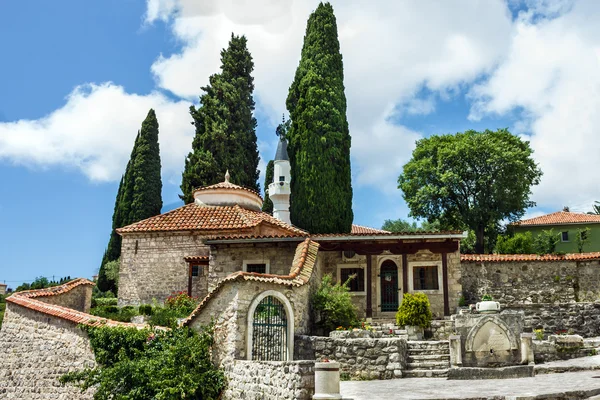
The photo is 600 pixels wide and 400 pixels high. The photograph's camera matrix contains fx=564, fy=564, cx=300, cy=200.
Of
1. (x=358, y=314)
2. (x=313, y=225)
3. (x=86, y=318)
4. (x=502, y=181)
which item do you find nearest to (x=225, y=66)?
(x=313, y=225)

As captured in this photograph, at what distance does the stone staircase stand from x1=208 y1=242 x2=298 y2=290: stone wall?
521 centimetres

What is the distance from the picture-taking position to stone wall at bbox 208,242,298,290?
18.0 metres

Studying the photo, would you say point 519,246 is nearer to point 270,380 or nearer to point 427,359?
point 427,359

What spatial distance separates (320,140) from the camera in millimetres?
27703

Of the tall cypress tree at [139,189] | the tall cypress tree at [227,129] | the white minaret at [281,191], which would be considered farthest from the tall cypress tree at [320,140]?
the tall cypress tree at [139,189]

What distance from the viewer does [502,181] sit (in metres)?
33.9

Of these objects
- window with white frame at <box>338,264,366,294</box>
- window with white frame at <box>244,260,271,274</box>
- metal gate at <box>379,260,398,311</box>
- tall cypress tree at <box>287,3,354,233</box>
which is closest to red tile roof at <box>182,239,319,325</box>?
window with white frame at <box>244,260,271,274</box>

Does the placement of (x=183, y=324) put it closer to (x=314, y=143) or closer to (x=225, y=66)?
(x=314, y=143)

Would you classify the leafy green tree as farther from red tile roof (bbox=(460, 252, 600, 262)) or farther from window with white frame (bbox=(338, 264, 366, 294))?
window with white frame (bbox=(338, 264, 366, 294))

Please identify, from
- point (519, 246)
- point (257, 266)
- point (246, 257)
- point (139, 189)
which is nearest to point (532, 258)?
point (519, 246)

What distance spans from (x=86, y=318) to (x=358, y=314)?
843cm

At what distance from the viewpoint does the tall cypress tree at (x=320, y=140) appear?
27.2 meters

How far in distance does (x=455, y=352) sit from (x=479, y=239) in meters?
22.6

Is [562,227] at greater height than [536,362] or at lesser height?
greater
